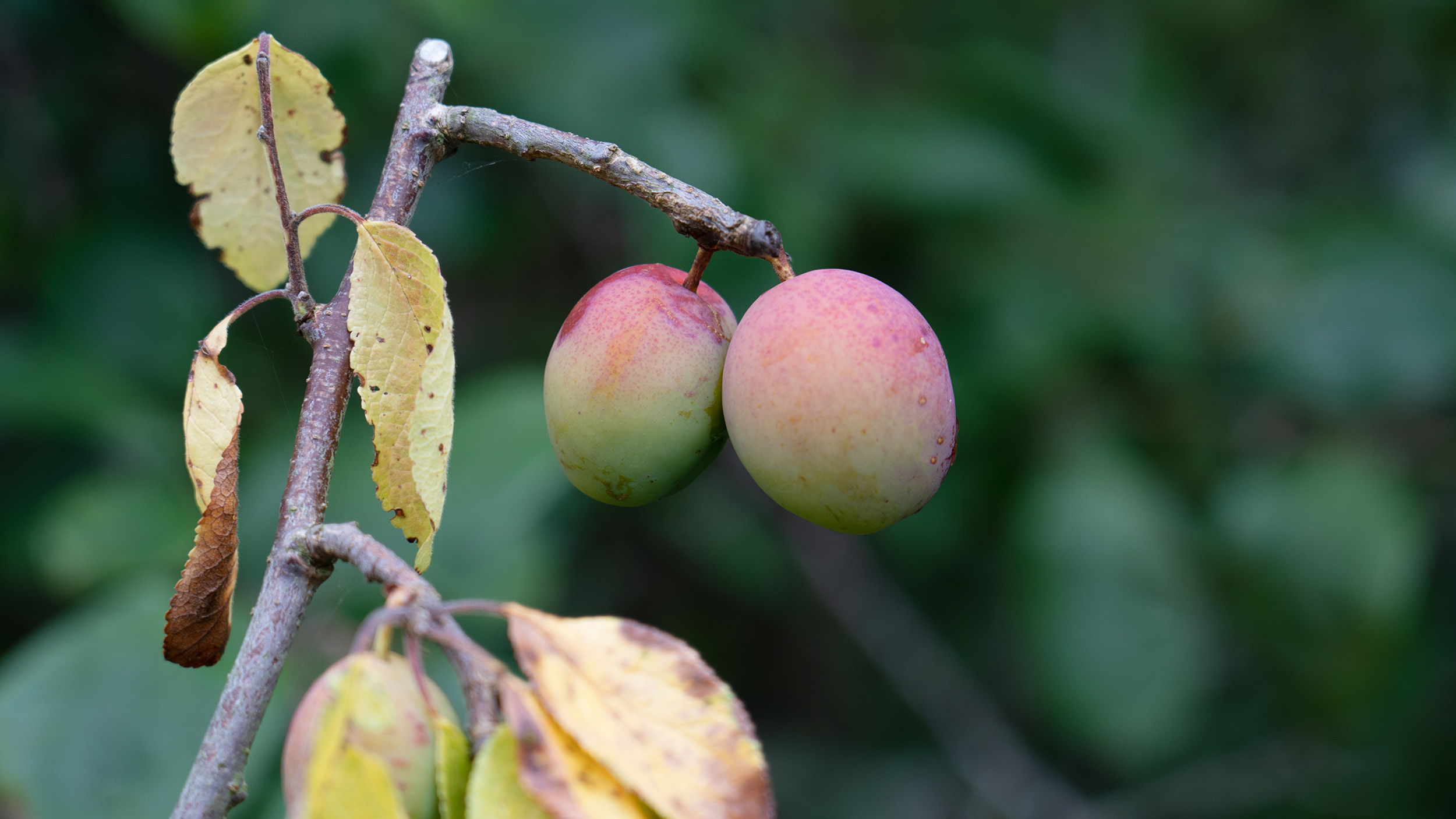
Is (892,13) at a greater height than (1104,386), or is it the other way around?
(892,13)

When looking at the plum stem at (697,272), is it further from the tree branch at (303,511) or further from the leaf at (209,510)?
the leaf at (209,510)

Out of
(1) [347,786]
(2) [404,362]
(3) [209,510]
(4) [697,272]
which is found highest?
(4) [697,272]

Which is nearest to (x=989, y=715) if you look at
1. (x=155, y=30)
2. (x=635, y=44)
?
(x=635, y=44)

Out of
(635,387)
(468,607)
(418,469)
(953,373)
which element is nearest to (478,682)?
(468,607)

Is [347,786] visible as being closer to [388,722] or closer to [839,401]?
[388,722]

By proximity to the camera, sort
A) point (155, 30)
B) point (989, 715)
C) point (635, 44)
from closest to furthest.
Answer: point (155, 30), point (635, 44), point (989, 715)

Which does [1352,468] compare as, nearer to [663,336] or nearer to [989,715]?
[989,715]

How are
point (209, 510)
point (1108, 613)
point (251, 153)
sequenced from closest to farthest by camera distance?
point (209, 510) → point (251, 153) → point (1108, 613)
